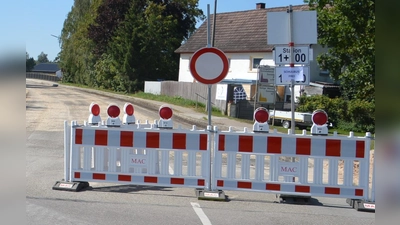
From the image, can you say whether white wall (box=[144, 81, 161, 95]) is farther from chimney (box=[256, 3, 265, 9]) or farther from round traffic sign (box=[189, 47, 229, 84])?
round traffic sign (box=[189, 47, 229, 84])

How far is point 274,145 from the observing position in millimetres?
8141

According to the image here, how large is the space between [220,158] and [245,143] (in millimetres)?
469

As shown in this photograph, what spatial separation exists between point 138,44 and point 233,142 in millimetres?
47237

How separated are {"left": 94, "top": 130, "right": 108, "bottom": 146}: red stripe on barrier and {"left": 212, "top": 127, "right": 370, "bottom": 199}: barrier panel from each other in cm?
172

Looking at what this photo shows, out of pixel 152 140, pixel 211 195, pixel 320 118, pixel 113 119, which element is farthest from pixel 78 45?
pixel 320 118

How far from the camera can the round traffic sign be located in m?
8.70

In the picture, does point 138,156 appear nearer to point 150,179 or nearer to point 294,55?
point 150,179

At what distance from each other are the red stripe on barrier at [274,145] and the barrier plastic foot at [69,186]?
2995mm
